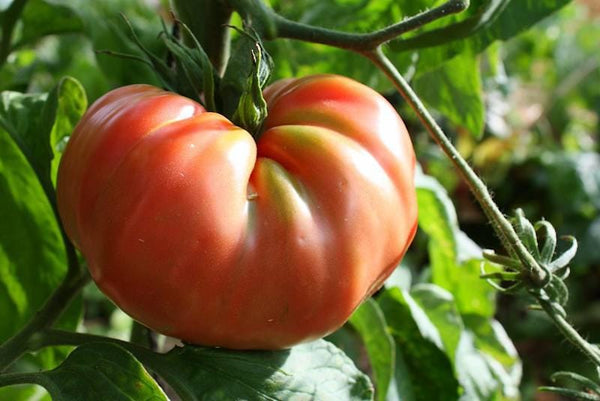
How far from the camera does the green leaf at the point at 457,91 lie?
2.50 feet

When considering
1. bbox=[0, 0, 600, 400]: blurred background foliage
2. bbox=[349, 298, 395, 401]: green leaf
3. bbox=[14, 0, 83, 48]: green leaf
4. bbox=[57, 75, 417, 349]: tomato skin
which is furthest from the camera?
bbox=[0, 0, 600, 400]: blurred background foliage

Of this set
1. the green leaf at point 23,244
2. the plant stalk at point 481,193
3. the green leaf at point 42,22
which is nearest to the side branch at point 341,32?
the plant stalk at point 481,193

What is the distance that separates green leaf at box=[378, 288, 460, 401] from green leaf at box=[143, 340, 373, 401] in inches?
8.4

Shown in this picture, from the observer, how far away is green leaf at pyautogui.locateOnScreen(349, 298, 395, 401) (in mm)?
684

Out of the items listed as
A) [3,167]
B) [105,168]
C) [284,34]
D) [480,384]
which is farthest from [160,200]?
[480,384]

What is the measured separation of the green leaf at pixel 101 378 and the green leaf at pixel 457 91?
41cm

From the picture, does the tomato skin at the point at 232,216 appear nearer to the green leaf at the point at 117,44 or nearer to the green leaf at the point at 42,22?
the green leaf at the point at 117,44

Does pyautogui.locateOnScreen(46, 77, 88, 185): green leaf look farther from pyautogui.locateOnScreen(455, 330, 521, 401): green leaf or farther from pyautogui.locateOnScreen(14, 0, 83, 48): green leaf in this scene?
pyautogui.locateOnScreen(455, 330, 521, 401): green leaf

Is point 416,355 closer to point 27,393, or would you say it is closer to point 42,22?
point 27,393

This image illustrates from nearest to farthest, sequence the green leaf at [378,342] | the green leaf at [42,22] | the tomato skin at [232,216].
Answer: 1. the tomato skin at [232,216]
2. the green leaf at [378,342]
3. the green leaf at [42,22]

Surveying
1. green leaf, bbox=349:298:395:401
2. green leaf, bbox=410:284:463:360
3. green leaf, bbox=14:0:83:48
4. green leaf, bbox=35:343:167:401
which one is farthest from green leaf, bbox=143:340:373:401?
green leaf, bbox=14:0:83:48

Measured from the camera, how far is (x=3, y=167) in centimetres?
64

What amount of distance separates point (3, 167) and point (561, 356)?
1348mm

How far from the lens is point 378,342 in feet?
2.29
